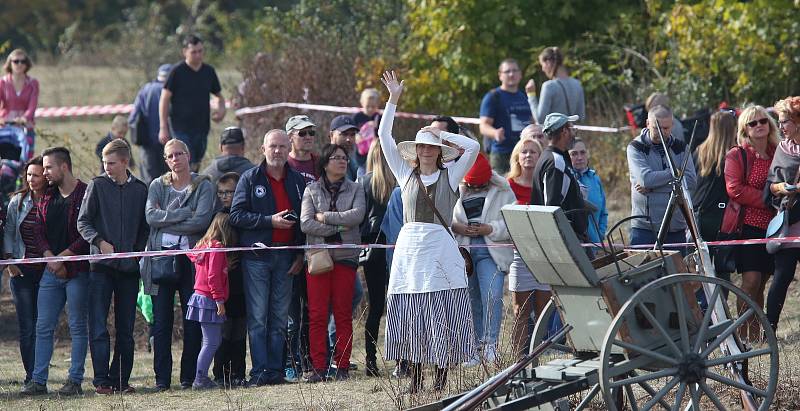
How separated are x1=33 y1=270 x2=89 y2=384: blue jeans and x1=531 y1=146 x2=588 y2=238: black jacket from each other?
3.37m

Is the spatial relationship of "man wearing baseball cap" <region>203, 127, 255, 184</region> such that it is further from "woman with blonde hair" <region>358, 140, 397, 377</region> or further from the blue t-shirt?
the blue t-shirt

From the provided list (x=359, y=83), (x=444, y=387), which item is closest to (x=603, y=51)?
(x=359, y=83)

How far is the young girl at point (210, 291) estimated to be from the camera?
32.8 ft

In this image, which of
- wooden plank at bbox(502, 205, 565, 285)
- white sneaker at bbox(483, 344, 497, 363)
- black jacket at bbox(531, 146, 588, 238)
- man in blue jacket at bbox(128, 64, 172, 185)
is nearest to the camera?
wooden plank at bbox(502, 205, 565, 285)

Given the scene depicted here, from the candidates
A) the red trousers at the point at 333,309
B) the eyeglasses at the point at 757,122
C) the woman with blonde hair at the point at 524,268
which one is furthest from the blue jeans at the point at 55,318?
the eyeglasses at the point at 757,122

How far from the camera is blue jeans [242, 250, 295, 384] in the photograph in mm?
10203

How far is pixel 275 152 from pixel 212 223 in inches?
27.0

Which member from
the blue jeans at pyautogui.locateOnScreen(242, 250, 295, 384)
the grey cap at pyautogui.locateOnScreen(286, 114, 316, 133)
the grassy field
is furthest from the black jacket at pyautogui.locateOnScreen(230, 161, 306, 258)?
the grassy field

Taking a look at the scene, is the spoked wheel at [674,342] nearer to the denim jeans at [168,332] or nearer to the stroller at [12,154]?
the denim jeans at [168,332]

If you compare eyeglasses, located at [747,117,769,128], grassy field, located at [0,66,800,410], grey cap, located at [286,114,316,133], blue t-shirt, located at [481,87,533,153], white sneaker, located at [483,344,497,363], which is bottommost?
grassy field, located at [0,66,800,410]

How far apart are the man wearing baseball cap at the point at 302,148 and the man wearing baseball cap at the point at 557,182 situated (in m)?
1.86

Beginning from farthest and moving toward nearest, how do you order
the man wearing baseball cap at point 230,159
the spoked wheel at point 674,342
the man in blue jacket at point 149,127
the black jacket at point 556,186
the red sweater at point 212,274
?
the man in blue jacket at point 149,127, the man wearing baseball cap at point 230,159, the red sweater at point 212,274, the black jacket at point 556,186, the spoked wheel at point 674,342

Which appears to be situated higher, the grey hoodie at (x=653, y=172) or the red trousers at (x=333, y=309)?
the grey hoodie at (x=653, y=172)

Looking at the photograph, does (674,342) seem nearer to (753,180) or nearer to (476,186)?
(753,180)
